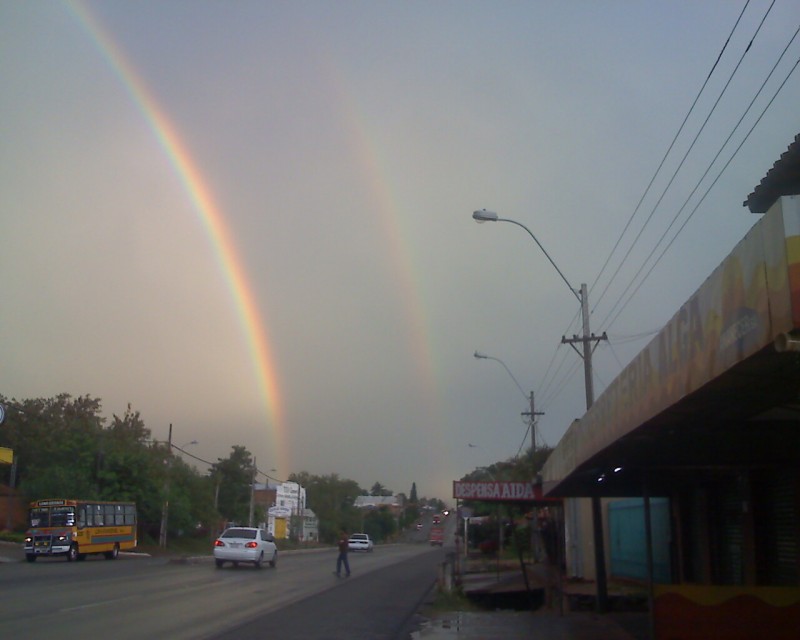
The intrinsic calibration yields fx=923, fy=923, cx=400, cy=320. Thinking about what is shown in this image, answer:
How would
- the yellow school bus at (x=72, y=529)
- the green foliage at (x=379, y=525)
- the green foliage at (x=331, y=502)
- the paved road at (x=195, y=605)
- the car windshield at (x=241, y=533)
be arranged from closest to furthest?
the paved road at (x=195, y=605) < the car windshield at (x=241, y=533) < the yellow school bus at (x=72, y=529) < the green foliage at (x=331, y=502) < the green foliage at (x=379, y=525)

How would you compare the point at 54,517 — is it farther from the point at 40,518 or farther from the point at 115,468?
the point at 115,468

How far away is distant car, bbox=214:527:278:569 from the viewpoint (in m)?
36.7

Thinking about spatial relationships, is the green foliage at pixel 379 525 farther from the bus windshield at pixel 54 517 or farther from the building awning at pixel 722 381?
the building awning at pixel 722 381

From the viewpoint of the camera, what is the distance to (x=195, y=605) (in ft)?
64.1

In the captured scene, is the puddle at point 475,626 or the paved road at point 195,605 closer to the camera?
the paved road at point 195,605

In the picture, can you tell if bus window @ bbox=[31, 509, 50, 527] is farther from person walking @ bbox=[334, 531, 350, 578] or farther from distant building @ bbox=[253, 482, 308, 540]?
distant building @ bbox=[253, 482, 308, 540]

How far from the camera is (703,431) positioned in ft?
36.9

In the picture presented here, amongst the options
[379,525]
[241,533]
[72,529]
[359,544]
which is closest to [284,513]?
[379,525]

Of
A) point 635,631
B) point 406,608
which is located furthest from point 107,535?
point 635,631

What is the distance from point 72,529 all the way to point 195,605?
25.7 m

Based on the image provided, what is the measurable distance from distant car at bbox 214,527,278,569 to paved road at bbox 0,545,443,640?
4379 mm

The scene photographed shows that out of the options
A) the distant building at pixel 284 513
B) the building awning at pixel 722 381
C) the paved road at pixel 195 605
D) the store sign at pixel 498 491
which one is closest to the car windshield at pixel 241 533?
the paved road at pixel 195 605

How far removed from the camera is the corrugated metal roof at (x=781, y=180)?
16.1 m

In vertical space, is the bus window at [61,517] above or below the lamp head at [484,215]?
below
